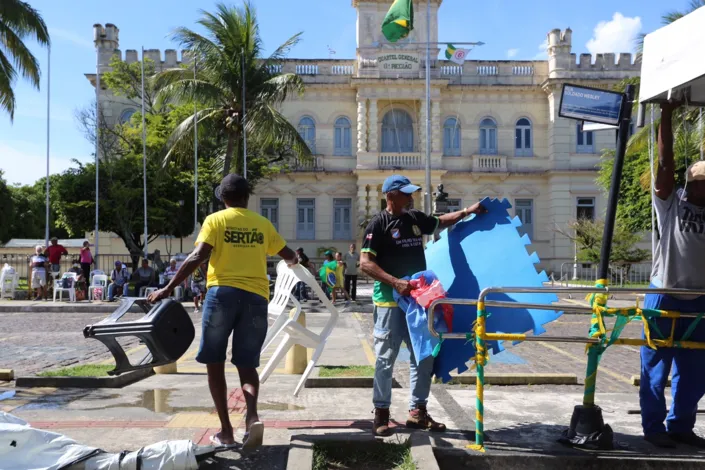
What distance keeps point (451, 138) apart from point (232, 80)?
1630 centimetres

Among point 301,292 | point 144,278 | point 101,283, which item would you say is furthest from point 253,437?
point 101,283

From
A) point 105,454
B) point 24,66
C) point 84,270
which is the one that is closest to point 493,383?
point 105,454

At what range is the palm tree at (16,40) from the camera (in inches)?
755

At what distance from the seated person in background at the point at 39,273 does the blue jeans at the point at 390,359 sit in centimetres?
1841

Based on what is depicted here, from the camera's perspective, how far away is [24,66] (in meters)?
20.5

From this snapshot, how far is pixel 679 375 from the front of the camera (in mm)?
4668

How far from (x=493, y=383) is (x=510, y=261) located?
8.43 ft

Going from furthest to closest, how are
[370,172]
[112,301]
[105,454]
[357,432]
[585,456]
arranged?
[370,172]
[112,301]
[357,432]
[585,456]
[105,454]

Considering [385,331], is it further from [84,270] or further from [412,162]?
[412,162]

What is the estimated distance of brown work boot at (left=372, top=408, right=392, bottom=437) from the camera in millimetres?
4598

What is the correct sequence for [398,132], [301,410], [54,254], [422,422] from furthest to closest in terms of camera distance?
[398,132]
[54,254]
[301,410]
[422,422]

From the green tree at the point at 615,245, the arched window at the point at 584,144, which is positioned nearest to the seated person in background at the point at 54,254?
the green tree at the point at 615,245

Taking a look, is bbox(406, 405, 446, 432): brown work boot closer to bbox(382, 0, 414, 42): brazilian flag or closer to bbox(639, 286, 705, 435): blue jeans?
bbox(639, 286, 705, 435): blue jeans

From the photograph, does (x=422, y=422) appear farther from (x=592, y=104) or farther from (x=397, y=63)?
(x=397, y=63)
